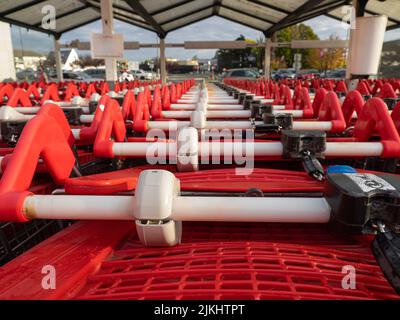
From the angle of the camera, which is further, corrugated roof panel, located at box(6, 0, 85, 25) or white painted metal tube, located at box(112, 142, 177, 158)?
corrugated roof panel, located at box(6, 0, 85, 25)

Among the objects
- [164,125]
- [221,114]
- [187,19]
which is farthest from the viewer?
[187,19]

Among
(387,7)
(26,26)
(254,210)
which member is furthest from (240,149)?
(26,26)

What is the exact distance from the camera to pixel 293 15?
1447 centimetres

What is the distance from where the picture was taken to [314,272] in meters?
0.93

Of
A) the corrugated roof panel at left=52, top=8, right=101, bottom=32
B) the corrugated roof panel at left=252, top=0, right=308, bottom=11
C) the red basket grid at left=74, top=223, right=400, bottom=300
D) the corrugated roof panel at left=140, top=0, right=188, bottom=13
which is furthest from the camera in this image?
the corrugated roof panel at left=52, top=8, right=101, bottom=32

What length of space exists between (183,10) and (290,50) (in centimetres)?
3384

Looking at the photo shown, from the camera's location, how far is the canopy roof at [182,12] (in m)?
12.5

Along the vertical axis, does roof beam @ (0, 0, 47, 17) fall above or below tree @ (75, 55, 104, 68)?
below

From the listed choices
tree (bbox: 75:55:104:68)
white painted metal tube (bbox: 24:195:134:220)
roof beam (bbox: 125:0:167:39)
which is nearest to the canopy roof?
roof beam (bbox: 125:0:167:39)

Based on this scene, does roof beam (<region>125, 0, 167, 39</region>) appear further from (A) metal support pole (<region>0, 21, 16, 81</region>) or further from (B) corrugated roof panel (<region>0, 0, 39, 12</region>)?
(A) metal support pole (<region>0, 21, 16, 81</region>)

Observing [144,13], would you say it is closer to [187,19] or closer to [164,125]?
[187,19]

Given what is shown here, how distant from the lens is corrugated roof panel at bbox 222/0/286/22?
52.4ft

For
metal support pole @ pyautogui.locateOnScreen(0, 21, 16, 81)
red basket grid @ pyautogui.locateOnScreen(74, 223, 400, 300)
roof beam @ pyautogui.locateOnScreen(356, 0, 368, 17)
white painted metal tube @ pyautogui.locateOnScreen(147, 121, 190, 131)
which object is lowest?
red basket grid @ pyautogui.locateOnScreen(74, 223, 400, 300)

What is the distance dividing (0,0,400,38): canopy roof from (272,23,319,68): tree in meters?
26.9
